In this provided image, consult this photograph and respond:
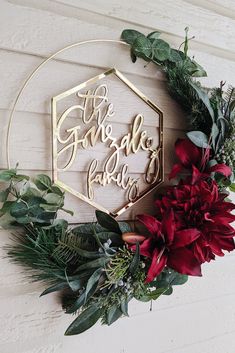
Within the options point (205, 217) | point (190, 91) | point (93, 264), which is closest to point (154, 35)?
point (190, 91)

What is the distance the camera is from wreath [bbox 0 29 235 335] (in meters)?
0.80

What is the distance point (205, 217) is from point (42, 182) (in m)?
0.37

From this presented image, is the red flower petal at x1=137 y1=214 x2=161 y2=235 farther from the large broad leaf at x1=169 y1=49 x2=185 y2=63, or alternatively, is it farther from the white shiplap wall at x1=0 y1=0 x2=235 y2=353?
the large broad leaf at x1=169 y1=49 x2=185 y2=63

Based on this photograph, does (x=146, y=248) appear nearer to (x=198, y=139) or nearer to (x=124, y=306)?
(x=124, y=306)

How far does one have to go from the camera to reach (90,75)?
0.90 m

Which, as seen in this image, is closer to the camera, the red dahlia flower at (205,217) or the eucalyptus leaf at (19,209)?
the eucalyptus leaf at (19,209)

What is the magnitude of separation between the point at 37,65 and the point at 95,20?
194 mm

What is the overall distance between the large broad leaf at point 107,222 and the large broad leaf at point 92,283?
3.8 inches

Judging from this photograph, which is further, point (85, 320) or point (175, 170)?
point (175, 170)

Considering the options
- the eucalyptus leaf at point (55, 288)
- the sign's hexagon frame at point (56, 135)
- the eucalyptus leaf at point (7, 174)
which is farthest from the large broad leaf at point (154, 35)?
the eucalyptus leaf at point (55, 288)

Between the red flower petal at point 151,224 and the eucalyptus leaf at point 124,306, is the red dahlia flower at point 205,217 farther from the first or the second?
the eucalyptus leaf at point 124,306

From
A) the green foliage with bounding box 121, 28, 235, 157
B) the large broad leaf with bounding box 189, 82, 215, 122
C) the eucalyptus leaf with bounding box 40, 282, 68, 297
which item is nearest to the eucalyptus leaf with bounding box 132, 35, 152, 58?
the green foliage with bounding box 121, 28, 235, 157

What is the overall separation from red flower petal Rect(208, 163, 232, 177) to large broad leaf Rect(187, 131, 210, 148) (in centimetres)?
6

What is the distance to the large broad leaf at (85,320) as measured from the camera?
31.6 inches
